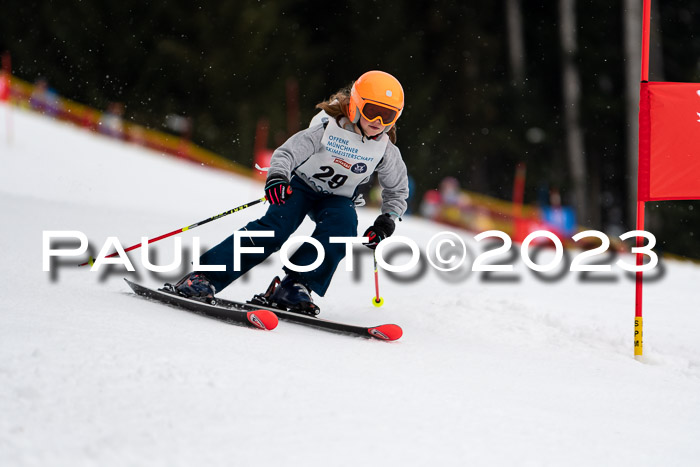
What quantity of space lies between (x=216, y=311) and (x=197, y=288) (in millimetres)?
436

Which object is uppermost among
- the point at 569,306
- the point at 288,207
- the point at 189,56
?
the point at 189,56

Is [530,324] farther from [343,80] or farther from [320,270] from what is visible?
[343,80]

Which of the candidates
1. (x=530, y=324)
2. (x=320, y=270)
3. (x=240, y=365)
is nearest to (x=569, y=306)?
(x=530, y=324)

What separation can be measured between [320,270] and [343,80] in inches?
1023

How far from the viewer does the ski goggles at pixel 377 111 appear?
13.5ft

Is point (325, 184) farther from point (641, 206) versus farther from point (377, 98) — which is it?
point (641, 206)

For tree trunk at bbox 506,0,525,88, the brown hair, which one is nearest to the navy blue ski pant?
the brown hair

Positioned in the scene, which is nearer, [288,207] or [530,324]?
[288,207]

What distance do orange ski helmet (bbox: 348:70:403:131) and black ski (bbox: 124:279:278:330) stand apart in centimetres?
121

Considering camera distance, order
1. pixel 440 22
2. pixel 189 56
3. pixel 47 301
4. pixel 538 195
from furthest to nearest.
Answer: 1. pixel 440 22
2. pixel 189 56
3. pixel 538 195
4. pixel 47 301

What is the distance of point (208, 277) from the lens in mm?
4352

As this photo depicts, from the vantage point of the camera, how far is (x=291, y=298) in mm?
4367

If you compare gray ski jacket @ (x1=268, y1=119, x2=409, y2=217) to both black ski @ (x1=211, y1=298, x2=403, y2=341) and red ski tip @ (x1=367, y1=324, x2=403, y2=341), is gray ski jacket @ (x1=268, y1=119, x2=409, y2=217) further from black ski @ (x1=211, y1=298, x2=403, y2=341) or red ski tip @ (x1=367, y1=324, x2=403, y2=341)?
red ski tip @ (x1=367, y1=324, x2=403, y2=341)

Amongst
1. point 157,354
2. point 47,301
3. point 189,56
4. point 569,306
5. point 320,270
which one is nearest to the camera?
point 157,354
